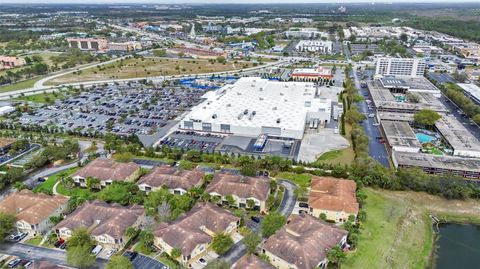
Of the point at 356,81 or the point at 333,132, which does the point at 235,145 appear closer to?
the point at 333,132

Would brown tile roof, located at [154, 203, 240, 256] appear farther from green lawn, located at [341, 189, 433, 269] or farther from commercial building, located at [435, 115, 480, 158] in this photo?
commercial building, located at [435, 115, 480, 158]

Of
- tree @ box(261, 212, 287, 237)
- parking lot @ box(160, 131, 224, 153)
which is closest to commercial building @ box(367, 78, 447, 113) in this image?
parking lot @ box(160, 131, 224, 153)

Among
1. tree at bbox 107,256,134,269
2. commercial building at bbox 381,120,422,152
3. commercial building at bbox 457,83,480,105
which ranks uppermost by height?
tree at bbox 107,256,134,269

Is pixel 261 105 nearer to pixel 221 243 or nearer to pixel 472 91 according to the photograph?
pixel 221 243

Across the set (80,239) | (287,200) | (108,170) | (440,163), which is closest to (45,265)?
(80,239)

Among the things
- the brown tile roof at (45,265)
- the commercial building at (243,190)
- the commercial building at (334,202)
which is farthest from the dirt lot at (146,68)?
the brown tile roof at (45,265)

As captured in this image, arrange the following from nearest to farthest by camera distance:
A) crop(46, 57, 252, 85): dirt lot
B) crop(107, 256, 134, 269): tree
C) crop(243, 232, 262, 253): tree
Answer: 1. crop(107, 256, 134, 269): tree
2. crop(243, 232, 262, 253): tree
3. crop(46, 57, 252, 85): dirt lot

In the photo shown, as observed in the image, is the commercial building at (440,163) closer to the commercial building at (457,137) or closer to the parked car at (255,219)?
the commercial building at (457,137)
